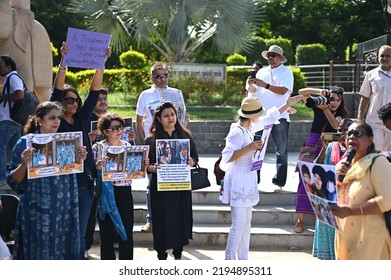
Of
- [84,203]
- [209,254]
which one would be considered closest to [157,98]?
[209,254]

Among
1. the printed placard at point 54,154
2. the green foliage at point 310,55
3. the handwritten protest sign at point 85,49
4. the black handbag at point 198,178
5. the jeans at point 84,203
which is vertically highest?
the green foliage at point 310,55

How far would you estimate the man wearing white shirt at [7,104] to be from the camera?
8.33m

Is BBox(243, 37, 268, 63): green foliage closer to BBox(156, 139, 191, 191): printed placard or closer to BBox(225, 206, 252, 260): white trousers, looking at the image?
BBox(225, 206, 252, 260): white trousers

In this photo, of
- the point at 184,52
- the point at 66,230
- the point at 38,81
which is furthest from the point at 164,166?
the point at 184,52

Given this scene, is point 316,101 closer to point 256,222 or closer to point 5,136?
point 256,222

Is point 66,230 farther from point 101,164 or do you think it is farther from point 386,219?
point 386,219

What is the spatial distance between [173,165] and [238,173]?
63 centimetres

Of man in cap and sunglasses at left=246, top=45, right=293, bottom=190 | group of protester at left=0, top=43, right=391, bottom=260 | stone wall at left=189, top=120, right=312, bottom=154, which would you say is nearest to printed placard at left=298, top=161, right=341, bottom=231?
group of protester at left=0, top=43, right=391, bottom=260

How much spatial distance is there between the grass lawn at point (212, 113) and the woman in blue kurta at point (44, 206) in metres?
8.97

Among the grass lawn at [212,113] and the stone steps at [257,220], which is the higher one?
the grass lawn at [212,113]

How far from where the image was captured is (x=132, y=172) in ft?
21.5

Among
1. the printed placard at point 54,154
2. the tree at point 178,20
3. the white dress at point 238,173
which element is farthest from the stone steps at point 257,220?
the tree at point 178,20

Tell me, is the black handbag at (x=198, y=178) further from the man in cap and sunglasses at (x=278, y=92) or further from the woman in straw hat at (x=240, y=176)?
the man in cap and sunglasses at (x=278, y=92)

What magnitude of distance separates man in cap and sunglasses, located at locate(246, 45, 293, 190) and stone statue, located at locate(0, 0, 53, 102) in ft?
8.62
